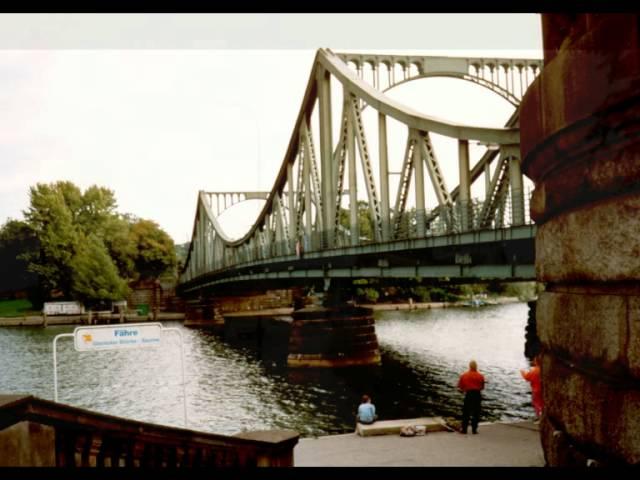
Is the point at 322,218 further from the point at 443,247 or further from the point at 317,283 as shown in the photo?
the point at 443,247

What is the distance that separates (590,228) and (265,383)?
2289 cm

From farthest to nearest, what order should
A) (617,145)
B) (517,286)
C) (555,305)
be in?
(517,286) → (555,305) → (617,145)

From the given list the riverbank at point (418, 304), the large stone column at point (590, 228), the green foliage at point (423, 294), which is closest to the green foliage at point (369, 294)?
the riverbank at point (418, 304)

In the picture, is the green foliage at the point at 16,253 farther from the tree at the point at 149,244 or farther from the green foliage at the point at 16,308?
the tree at the point at 149,244

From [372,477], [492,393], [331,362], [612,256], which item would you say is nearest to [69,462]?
[372,477]

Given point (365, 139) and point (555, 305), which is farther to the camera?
point (365, 139)

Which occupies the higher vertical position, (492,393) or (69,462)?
(69,462)

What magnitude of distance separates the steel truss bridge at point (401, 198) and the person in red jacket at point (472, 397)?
4023mm

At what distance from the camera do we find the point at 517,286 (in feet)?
91.0

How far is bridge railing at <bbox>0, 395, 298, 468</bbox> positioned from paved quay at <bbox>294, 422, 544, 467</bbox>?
2793 millimetres

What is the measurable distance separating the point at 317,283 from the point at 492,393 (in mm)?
14270

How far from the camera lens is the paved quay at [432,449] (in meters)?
7.52

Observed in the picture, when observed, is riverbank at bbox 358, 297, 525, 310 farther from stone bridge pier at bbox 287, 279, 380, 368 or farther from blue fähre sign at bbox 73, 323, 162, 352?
blue fähre sign at bbox 73, 323, 162, 352

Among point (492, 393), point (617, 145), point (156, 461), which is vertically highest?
point (617, 145)
